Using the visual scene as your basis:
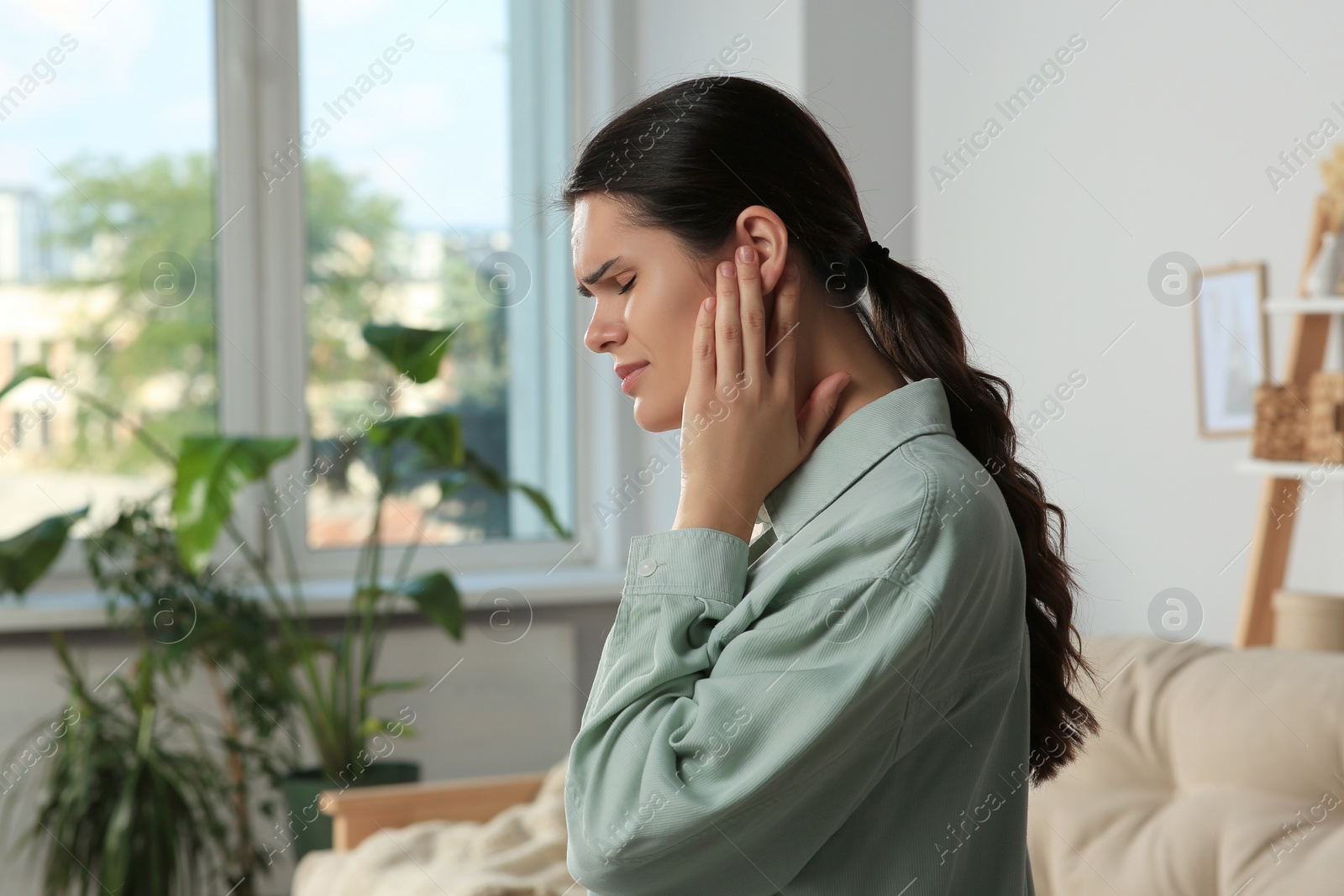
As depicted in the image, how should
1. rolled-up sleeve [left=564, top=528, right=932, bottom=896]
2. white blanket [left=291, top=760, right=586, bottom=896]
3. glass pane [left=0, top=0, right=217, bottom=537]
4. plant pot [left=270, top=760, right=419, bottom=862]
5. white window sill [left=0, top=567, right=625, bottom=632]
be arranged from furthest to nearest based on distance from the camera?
glass pane [left=0, top=0, right=217, bottom=537]
white window sill [left=0, top=567, right=625, bottom=632]
plant pot [left=270, top=760, right=419, bottom=862]
white blanket [left=291, top=760, right=586, bottom=896]
rolled-up sleeve [left=564, top=528, right=932, bottom=896]

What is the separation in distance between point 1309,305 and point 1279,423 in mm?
170

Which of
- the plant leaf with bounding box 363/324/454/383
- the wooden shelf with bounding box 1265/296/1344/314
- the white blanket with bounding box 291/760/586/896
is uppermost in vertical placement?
the wooden shelf with bounding box 1265/296/1344/314

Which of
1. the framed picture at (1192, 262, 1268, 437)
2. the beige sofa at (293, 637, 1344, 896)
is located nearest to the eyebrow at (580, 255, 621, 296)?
the beige sofa at (293, 637, 1344, 896)

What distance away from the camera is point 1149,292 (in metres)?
2.11

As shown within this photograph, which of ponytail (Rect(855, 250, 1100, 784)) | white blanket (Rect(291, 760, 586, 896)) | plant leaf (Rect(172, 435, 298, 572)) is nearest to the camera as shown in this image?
ponytail (Rect(855, 250, 1100, 784))

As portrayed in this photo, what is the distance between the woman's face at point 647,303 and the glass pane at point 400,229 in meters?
2.36

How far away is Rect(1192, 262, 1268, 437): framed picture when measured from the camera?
1.92 metres

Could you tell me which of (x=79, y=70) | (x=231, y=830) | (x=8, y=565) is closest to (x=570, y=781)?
(x=8, y=565)

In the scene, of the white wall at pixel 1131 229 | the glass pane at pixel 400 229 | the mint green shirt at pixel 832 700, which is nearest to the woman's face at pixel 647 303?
the mint green shirt at pixel 832 700

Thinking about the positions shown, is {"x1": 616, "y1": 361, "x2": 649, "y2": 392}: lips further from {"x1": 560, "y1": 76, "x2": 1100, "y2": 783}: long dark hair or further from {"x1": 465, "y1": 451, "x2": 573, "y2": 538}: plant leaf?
{"x1": 465, "y1": 451, "x2": 573, "y2": 538}: plant leaf

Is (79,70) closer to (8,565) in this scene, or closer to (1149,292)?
(8,565)

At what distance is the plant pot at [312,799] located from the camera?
101 inches

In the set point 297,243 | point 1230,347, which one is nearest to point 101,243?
point 297,243

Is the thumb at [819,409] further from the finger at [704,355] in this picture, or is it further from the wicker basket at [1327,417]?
the wicker basket at [1327,417]
